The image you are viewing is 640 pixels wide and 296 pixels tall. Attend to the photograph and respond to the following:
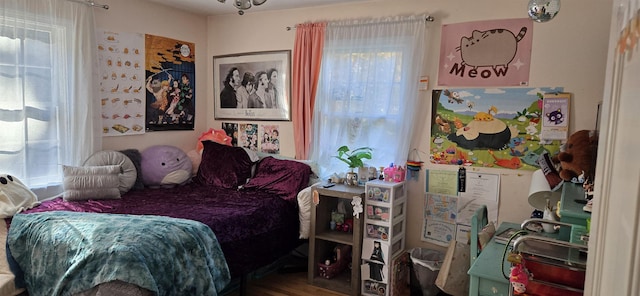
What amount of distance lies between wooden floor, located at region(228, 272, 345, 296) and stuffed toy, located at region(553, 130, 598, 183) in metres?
1.86

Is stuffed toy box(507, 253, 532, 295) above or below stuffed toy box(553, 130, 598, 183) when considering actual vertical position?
below

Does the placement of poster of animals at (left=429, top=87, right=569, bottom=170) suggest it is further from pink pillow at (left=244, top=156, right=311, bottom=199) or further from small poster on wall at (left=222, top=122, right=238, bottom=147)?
small poster on wall at (left=222, top=122, right=238, bottom=147)

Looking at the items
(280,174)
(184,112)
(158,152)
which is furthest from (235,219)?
(184,112)

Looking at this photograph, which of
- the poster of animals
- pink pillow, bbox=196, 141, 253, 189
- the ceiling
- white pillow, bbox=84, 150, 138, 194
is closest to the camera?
the poster of animals

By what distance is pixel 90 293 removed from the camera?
193 cm

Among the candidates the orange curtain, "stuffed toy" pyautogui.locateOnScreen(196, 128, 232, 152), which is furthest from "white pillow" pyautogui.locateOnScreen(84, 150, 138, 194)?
the orange curtain

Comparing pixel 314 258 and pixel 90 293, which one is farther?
pixel 314 258

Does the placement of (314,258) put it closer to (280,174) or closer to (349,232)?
(349,232)

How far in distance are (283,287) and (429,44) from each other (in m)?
2.24

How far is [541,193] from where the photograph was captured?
211 centimetres

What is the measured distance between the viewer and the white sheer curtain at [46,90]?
2766 millimetres

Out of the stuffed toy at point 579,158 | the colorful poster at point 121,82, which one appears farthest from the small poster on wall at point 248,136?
the stuffed toy at point 579,158

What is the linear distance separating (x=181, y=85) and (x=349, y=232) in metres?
2.23

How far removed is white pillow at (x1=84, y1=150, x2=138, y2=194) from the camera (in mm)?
3205
